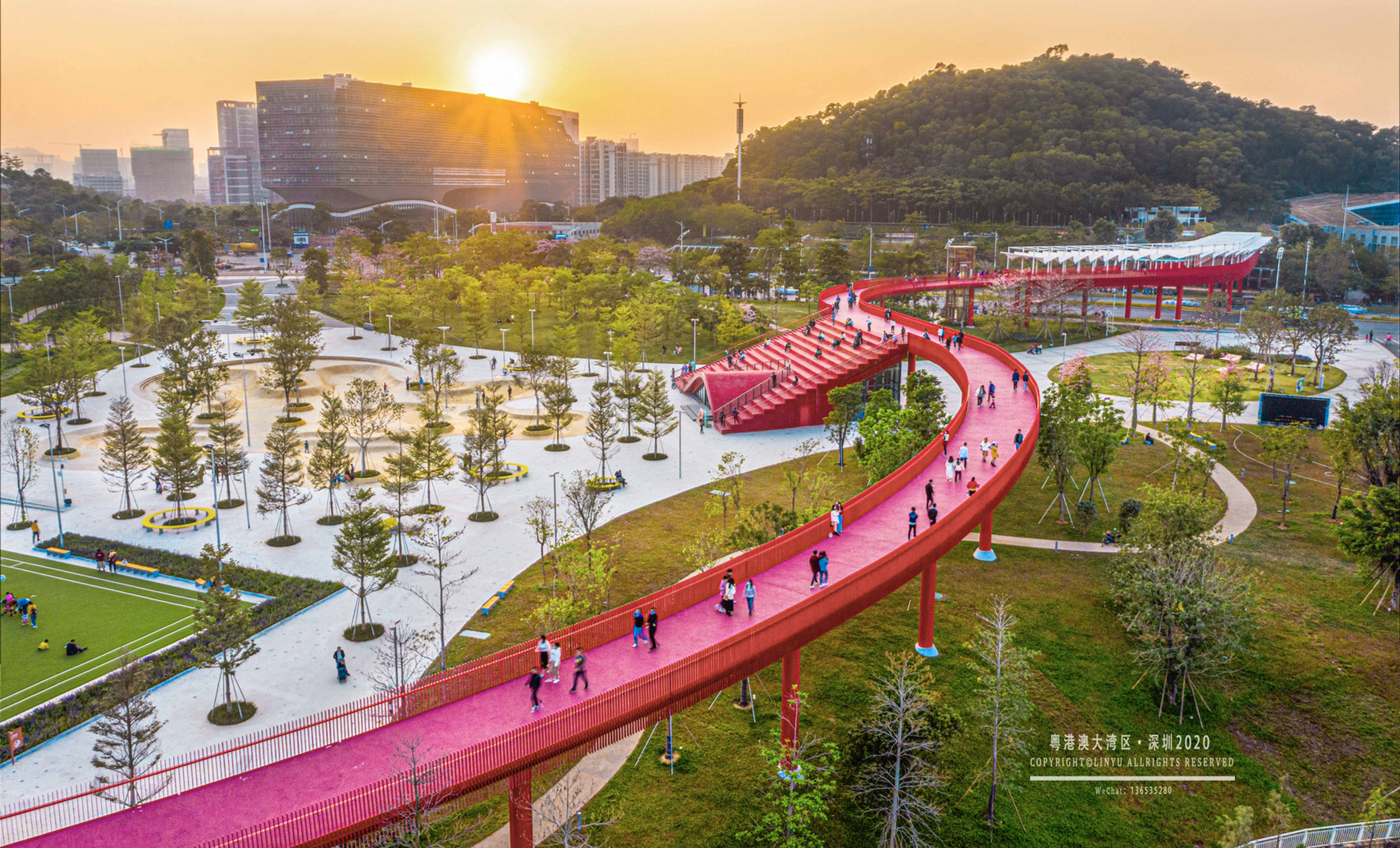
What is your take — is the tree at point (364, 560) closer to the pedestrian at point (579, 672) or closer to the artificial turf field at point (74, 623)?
the artificial turf field at point (74, 623)

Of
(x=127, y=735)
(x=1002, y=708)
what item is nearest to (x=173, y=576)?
Answer: (x=127, y=735)

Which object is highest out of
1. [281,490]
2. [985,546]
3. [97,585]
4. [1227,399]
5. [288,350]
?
[288,350]

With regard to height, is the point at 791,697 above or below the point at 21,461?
below

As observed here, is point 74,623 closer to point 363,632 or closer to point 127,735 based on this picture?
point 363,632

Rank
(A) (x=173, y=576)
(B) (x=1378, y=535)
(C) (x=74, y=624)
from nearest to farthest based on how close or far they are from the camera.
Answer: (B) (x=1378, y=535) < (C) (x=74, y=624) < (A) (x=173, y=576)

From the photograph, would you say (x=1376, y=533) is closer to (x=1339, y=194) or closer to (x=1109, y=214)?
(x=1109, y=214)

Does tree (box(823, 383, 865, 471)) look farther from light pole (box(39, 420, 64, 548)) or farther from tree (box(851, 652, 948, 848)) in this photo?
light pole (box(39, 420, 64, 548))
